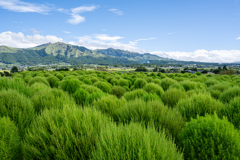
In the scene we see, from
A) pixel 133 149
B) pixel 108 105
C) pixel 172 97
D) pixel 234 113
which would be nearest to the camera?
pixel 133 149

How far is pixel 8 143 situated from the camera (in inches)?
116

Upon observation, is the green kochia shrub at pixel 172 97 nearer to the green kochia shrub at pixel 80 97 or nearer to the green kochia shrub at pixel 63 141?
the green kochia shrub at pixel 80 97

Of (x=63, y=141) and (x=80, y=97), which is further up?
(x=63, y=141)

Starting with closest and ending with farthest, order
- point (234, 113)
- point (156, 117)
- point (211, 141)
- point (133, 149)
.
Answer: point (133, 149)
point (211, 141)
point (156, 117)
point (234, 113)

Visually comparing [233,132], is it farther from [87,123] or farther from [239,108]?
[87,123]

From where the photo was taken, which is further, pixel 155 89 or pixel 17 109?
pixel 155 89

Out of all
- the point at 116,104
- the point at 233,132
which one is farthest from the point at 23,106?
the point at 233,132

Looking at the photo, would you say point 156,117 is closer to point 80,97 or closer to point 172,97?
point 172,97

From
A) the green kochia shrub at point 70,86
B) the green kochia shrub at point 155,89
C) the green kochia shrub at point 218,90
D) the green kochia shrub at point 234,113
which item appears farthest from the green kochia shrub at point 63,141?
the green kochia shrub at point 218,90

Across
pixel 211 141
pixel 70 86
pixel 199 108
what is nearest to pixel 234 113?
pixel 199 108

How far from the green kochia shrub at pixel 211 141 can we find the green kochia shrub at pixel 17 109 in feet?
14.9

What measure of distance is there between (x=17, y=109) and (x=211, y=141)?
18.1ft

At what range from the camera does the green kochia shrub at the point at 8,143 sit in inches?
109

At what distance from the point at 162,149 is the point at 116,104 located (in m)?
3.80
